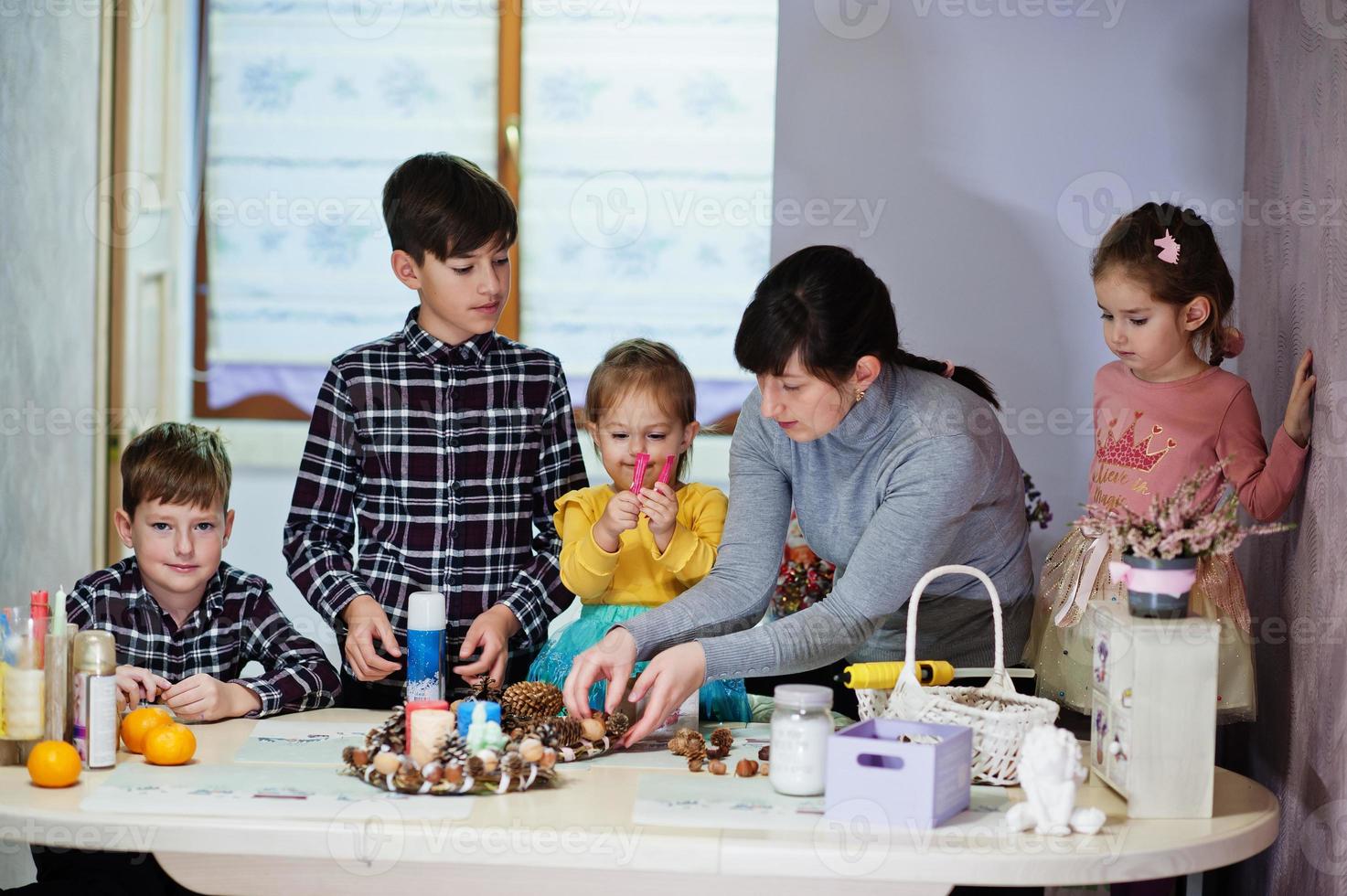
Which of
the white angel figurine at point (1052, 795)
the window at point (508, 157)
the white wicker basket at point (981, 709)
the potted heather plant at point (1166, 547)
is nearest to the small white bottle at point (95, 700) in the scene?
the white wicker basket at point (981, 709)

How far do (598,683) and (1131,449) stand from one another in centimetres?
89

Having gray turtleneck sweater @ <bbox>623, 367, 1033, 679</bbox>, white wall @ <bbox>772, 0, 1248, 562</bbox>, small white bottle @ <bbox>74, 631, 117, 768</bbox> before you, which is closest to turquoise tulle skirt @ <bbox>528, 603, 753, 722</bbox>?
gray turtleneck sweater @ <bbox>623, 367, 1033, 679</bbox>

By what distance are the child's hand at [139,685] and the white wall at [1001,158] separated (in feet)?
5.31

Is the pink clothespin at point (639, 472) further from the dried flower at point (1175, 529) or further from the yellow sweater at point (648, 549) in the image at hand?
the dried flower at point (1175, 529)

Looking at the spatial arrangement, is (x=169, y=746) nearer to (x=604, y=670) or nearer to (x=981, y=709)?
(x=604, y=670)

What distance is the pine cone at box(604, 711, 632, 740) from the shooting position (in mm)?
1718

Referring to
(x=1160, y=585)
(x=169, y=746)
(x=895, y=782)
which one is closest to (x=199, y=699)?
(x=169, y=746)

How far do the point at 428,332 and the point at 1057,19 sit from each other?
1.51 m

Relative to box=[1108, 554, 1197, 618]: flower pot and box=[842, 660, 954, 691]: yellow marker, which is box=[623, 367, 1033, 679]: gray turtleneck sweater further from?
box=[1108, 554, 1197, 618]: flower pot

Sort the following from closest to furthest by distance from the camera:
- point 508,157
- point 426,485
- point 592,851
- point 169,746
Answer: point 592,851 < point 169,746 < point 426,485 < point 508,157

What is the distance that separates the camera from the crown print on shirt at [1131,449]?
206 centimetres

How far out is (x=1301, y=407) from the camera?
1.86m

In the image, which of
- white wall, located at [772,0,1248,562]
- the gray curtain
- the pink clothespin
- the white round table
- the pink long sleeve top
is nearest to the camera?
the white round table

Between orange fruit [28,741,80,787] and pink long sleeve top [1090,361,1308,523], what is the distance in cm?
149
